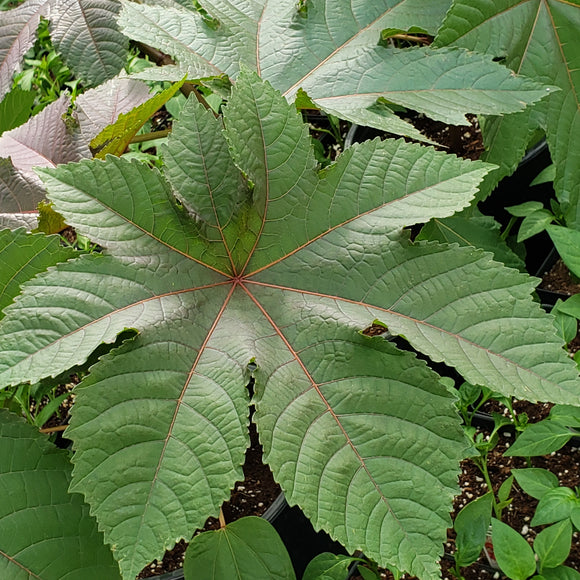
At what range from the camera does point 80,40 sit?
1035 mm

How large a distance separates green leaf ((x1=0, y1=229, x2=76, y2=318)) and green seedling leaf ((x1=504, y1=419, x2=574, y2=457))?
77 cm

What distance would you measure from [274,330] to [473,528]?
544mm

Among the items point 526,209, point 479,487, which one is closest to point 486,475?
point 479,487

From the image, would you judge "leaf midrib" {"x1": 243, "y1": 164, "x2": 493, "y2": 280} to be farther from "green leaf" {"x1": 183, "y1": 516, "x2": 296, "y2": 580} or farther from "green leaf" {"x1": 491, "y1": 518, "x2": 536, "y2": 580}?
"green leaf" {"x1": 491, "y1": 518, "x2": 536, "y2": 580}

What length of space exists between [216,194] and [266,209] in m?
0.06

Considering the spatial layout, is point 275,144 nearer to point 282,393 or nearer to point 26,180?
point 282,393

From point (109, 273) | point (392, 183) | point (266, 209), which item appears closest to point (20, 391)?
point (109, 273)

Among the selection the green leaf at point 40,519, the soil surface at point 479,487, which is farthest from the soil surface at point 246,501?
the green leaf at point 40,519

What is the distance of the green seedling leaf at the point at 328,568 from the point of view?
992mm

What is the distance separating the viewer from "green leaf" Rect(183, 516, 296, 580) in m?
0.84

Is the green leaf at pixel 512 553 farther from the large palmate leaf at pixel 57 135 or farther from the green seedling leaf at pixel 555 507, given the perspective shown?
the large palmate leaf at pixel 57 135

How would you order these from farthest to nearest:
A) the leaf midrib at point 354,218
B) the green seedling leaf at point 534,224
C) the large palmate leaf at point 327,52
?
1. the green seedling leaf at point 534,224
2. the large palmate leaf at point 327,52
3. the leaf midrib at point 354,218

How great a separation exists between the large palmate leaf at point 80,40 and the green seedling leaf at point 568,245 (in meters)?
0.81

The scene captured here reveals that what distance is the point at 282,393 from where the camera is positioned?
0.71m
